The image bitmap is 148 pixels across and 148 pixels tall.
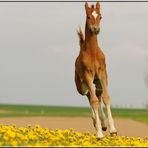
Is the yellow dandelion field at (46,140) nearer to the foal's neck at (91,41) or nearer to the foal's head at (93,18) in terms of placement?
the foal's neck at (91,41)

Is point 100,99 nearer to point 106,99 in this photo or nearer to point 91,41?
point 106,99

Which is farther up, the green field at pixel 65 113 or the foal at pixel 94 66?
the foal at pixel 94 66

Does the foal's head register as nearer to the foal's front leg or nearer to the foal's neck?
the foal's neck

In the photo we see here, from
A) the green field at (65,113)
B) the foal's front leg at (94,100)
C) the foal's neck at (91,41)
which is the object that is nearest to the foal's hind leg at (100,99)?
the foal's front leg at (94,100)

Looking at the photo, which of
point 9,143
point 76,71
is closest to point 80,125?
point 76,71

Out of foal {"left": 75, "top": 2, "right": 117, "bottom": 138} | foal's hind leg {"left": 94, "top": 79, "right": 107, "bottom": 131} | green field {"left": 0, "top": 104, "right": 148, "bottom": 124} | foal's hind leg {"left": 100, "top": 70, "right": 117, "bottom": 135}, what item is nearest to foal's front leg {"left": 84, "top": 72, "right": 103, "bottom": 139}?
foal {"left": 75, "top": 2, "right": 117, "bottom": 138}

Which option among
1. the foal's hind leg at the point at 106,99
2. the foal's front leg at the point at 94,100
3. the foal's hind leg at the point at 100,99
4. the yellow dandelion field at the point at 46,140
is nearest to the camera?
the yellow dandelion field at the point at 46,140

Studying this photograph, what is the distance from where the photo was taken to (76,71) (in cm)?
1507

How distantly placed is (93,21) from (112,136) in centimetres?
326

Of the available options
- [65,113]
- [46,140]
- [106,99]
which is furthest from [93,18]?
[65,113]

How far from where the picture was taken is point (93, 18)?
1353 cm

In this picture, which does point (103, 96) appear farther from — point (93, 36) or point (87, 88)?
point (93, 36)

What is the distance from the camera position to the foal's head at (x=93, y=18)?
13445 millimetres

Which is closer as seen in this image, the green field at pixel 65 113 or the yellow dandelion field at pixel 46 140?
the yellow dandelion field at pixel 46 140
